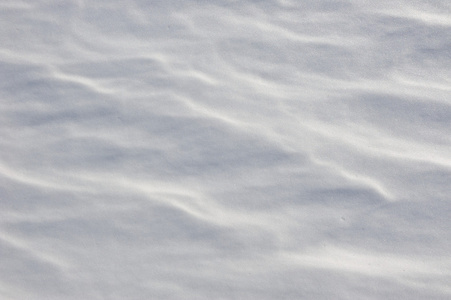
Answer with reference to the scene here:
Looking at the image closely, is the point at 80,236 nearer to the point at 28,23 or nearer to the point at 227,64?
the point at 227,64

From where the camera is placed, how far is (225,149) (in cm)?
212

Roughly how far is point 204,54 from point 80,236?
101 centimetres

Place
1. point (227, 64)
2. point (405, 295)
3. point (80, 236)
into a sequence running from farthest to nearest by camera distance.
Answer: point (227, 64) → point (80, 236) → point (405, 295)

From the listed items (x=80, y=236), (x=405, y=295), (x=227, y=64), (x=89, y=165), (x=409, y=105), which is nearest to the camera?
(x=405, y=295)

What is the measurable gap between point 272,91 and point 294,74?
5.7 inches

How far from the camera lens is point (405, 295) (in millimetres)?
1725

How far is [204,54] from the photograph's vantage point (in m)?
2.52

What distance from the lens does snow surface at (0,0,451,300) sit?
1766 mm

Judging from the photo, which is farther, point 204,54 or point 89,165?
point 204,54

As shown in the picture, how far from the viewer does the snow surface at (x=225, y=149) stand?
1766 mm

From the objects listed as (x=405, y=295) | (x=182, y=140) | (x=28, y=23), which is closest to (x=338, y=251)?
(x=405, y=295)

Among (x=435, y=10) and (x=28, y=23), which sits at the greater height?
(x=435, y=10)

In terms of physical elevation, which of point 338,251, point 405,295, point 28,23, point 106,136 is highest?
point 28,23

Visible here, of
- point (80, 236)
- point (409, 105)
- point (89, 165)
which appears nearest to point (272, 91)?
point (409, 105)
